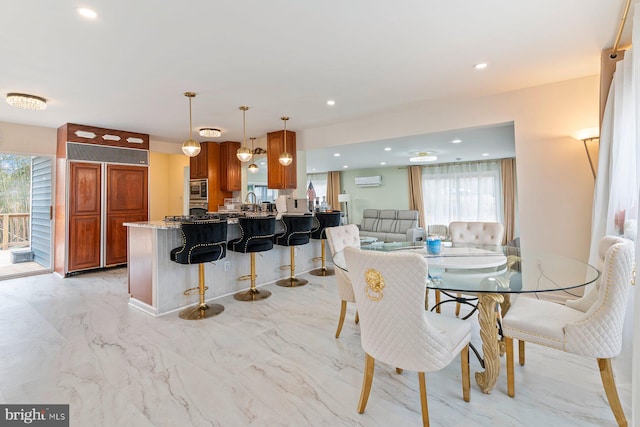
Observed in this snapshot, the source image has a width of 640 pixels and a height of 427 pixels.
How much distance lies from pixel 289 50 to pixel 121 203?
468cm

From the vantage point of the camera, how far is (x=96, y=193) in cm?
525

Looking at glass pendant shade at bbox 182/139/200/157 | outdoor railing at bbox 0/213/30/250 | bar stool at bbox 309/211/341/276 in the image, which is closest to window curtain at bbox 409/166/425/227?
bar stool at bbox 309/211/341/276

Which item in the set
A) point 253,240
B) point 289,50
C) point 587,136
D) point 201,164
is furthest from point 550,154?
point 201,164

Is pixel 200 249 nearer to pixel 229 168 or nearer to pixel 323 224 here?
pixel 323 224

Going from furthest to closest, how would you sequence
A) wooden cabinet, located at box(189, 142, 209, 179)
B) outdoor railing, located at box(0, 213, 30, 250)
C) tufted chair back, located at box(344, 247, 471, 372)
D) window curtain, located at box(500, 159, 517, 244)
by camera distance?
window curtain, located at box(500, 159, 517, 244)
wooden cabinet, located at box(189, 142, 209, 179)
outdoor railing, located at box(0, 213, 30, 250)
tufted chair back, located at box(344, 247, 471, 372)

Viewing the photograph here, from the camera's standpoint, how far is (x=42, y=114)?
4352 millimetres

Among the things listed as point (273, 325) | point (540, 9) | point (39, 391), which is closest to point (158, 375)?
point (39, 391)

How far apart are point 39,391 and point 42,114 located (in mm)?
4183

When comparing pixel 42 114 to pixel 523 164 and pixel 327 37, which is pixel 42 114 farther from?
pixel 523 164

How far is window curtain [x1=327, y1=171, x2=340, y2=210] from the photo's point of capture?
434 inches

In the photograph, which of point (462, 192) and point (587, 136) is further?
point (462, 192)

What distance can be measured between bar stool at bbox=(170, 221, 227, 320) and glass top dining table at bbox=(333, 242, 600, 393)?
4.45 ft
